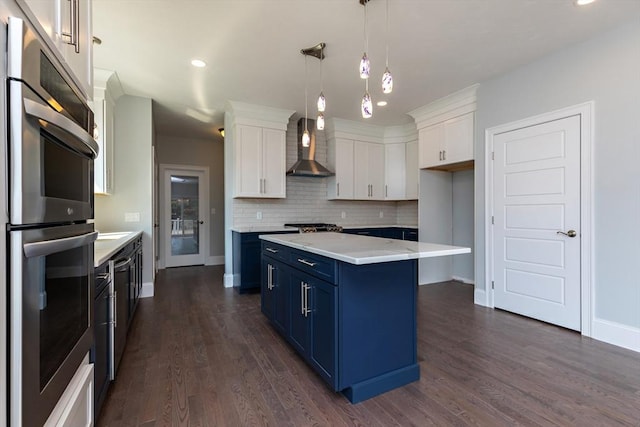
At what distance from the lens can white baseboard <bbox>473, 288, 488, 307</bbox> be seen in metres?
3.75

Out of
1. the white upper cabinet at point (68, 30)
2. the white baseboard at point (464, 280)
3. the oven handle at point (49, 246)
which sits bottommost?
the white baseboard at point (464, 280)

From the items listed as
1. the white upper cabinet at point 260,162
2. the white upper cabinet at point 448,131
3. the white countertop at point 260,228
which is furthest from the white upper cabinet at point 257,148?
the white upper cabinet at point 448,131

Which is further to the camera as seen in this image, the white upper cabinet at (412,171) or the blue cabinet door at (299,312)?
the white upper cabinet at (412,171)

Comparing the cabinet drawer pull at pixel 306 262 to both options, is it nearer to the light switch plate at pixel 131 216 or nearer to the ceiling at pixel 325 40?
the ceiling at pixel 325 40

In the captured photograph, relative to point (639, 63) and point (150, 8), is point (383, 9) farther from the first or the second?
point (639, 63)

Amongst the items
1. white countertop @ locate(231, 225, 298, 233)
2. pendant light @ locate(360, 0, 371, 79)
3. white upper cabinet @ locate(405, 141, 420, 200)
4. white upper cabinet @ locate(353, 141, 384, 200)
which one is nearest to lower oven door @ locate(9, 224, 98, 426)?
pendant light @ locate(360, 0, 371, 79)

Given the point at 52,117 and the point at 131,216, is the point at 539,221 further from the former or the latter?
the point at 131,216

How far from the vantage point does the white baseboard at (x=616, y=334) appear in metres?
2.55

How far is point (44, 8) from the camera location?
955 mm

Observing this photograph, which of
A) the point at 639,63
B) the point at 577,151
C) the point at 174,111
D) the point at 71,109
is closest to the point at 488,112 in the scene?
the point at 577,151

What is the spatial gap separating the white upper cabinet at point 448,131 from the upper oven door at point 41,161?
4016 mm

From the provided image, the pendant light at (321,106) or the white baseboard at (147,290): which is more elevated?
the pendant light at (321,106)

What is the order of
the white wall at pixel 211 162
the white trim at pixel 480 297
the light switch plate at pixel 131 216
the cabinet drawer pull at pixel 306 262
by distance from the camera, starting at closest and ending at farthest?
the cabinet drawer pull at pixel 306 262 → the white trim at pixel 480 297 → the light switch plate at pixel 131 216 → the white wall at pixel 211 162

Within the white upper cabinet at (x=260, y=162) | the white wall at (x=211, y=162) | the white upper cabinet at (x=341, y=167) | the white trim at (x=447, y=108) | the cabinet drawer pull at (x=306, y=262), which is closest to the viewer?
the cabinet drawer pull at (x=306, y=262)
